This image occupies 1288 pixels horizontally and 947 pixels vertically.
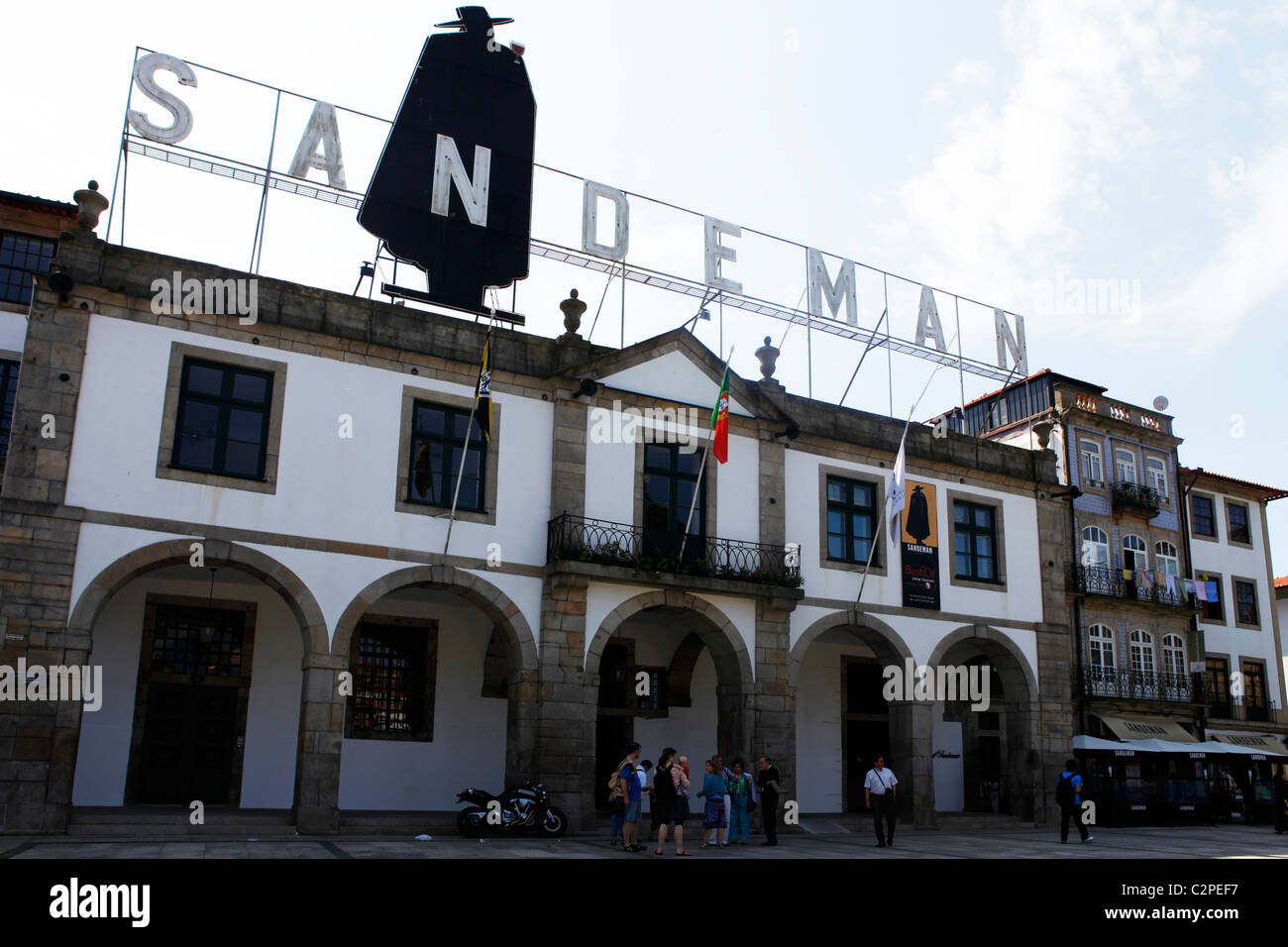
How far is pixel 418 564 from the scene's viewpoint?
18875 millimetres

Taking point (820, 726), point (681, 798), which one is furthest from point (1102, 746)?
point (681, 798)

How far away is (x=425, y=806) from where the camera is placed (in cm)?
2092

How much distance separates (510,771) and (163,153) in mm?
12635

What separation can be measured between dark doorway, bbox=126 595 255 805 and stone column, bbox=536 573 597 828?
5.53 m

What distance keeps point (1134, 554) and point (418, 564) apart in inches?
1001

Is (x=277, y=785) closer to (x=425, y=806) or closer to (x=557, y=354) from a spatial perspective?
(x=425, y=806)

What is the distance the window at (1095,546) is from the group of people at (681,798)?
1777 cm

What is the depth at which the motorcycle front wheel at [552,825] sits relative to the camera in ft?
59.6

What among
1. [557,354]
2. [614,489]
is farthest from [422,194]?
[614,489]

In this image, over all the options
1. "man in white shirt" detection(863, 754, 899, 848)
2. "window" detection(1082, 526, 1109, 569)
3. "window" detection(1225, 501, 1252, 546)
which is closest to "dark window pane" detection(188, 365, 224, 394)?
"man in white shirt" detection(863, 754, 899, 848)

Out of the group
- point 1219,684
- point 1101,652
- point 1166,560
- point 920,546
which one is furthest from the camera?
point 1219,684

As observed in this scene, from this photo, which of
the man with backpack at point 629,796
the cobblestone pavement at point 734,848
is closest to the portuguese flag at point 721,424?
the man with backpack at point 629,796

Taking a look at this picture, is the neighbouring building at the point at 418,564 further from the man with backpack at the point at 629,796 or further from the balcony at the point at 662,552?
the man with backpack at the point at 629,796

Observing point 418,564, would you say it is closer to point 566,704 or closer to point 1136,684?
point 566,704
